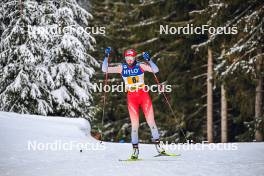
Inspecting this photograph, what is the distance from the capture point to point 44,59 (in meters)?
19.3

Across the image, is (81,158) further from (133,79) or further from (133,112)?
(133,79)

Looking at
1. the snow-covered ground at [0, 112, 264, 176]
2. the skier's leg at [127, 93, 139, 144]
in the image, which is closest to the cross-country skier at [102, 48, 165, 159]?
the skier's leg at [127, 93, 139, 144]

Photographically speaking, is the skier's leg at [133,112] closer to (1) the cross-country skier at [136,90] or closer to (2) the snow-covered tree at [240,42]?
(1) the cross-country skier at [136,90]

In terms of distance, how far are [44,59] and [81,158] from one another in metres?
12.6

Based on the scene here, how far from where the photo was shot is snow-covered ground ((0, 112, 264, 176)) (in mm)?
5871

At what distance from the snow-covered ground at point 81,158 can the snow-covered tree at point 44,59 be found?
6.66 m

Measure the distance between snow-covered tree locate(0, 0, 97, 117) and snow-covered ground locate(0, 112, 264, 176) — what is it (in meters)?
6.66

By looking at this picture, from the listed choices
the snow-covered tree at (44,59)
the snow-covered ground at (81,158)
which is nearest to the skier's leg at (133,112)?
the snow-covered ground at (81,158)

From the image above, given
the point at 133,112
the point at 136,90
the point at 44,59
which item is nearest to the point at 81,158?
the point at 133,112

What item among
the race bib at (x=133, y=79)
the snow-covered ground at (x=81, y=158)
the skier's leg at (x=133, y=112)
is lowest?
the snow-covered ground at (x=81, y=158)

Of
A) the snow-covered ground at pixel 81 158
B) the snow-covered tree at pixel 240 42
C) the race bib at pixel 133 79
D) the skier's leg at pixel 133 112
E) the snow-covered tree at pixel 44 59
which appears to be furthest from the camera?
the snow-covered tree at pixel 44 59

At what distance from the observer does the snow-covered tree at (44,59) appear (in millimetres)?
17953

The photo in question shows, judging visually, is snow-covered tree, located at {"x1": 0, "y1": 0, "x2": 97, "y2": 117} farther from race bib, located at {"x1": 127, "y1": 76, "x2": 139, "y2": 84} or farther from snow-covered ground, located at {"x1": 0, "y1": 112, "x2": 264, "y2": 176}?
race bib, located at {"x1": 127, "y1": 76, "x2": 139, "y2": 84}

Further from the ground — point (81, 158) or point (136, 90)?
point (136, 90)
